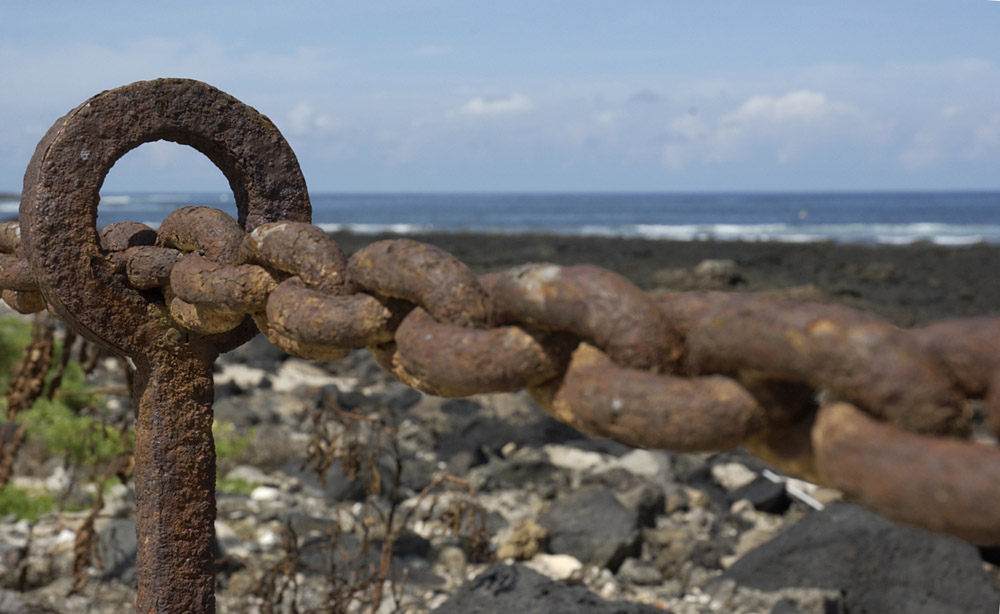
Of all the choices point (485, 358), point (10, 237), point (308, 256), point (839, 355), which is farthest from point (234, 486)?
point (839, 355)

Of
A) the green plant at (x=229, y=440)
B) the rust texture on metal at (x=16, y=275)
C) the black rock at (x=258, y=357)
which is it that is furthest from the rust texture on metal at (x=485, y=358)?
the black rock at (x=258, y=357)

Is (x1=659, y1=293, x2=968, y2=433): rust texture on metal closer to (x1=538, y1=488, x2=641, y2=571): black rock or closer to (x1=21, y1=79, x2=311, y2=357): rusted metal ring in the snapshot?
(x1=21, y1=79, x2=311, y2=357): rusted metal ring

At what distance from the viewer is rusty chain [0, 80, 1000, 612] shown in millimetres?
861

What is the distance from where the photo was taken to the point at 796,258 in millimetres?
26609

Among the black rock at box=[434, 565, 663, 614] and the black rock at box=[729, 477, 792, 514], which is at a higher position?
the black rock at box=[434, 565, 663, 614]

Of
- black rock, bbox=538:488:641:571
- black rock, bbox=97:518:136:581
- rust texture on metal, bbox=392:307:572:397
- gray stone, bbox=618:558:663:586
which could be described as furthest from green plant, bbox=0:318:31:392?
rust texture on metal, bbox=392:307:572:397

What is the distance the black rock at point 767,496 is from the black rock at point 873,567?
1.59 metres

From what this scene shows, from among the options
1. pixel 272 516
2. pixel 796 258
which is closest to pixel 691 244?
pixel 796 258

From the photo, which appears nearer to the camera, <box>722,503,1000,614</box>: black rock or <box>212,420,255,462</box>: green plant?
<box>722,503,1000,614</box>: black rock

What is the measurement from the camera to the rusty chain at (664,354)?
33.9 inches

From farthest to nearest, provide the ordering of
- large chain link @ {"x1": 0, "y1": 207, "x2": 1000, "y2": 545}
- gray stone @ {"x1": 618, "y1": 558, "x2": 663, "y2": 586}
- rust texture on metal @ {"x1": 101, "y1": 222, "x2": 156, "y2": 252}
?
1. gray stone @ {"x1": 618, "y1": 558, "x2": 663, "y2": 586}
2. rust texture on metal @ {"x1": 101, "y1": 222, "x2": 156, "y2": 252}
3. large chain link @ {"x1": 0, "y1": 207, "x2": 1000, "y2": 545}

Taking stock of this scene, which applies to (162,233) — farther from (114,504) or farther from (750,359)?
(114,504)

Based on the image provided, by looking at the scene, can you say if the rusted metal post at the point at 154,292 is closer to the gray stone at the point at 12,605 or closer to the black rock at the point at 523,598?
the black rock at the point at 523,598

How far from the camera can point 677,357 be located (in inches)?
42.0
